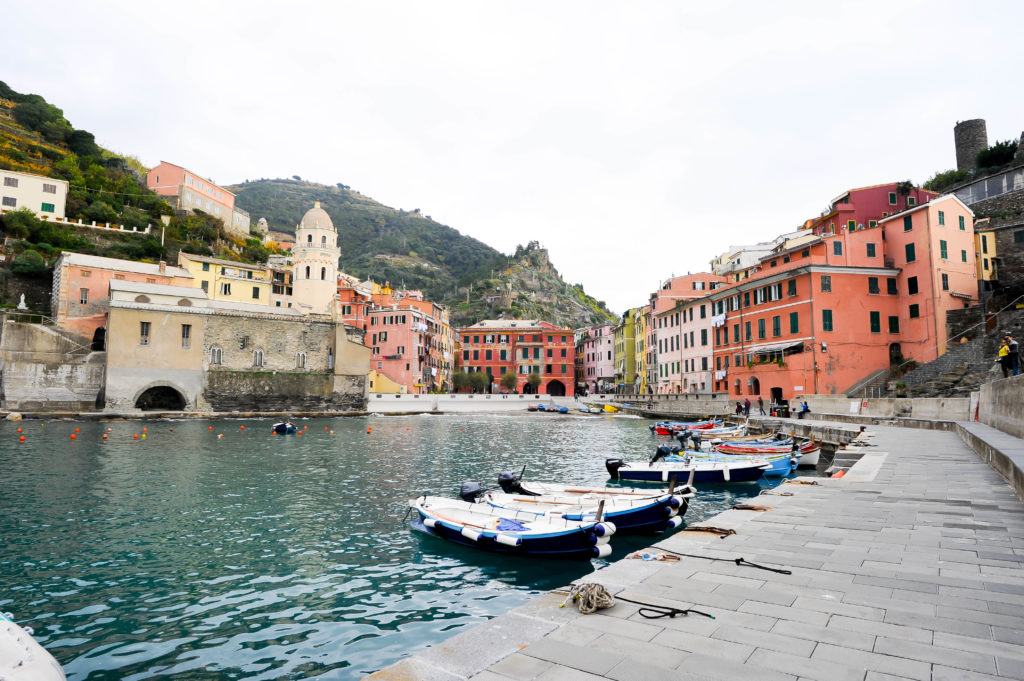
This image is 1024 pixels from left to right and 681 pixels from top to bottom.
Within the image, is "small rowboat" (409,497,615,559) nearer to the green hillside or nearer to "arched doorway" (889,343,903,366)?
"arched doorway" (889,343,903,366)

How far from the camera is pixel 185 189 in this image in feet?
279

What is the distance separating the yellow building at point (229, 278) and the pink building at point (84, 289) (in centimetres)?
858

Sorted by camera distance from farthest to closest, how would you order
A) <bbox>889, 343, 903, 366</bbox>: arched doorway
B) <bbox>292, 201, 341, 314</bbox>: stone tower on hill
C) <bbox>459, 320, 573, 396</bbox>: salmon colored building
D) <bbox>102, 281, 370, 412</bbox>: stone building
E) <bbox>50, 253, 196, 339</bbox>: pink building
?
1. <bbox>459, 320, 573, 396</bbox>: salmon colored building
2. <bbox>292, 201, 341, 314</bbox>: stone tower on hill
3. <bbox>50, 253, 196, 339</bbox>: pink building
4. <bbox>102, 281, 370, 412</bbox>: stone building
5. <bbox>889, 343, 903, 366</bbox>: arched doorway

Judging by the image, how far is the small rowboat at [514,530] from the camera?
10516 mm

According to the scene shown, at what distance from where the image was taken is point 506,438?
123 ft

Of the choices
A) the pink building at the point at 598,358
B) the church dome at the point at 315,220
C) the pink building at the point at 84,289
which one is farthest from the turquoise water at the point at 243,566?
the pink building at the point at 598,358

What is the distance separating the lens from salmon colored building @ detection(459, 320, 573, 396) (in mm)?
86688

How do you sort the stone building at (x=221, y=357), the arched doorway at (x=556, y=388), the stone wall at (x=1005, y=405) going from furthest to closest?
the arched doorway at (x=556, y=388) → the stone building at (x=221, y=357) → the stone wall at (x=1005, y=405)

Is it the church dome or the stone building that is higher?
the church dome

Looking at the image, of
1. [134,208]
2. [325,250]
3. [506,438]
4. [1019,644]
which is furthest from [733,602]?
[134,208]

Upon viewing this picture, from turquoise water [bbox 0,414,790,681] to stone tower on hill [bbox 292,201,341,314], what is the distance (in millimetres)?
49254

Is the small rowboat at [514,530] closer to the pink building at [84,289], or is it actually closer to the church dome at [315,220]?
the pink building at [84,289]

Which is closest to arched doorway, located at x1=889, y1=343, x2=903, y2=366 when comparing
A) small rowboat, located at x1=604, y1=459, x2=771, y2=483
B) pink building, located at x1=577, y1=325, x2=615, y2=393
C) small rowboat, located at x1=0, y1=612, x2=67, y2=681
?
small rowboat, located at x1=604, y1=459, x2=771, y2=483

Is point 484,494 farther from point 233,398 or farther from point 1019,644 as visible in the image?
point 233,398
